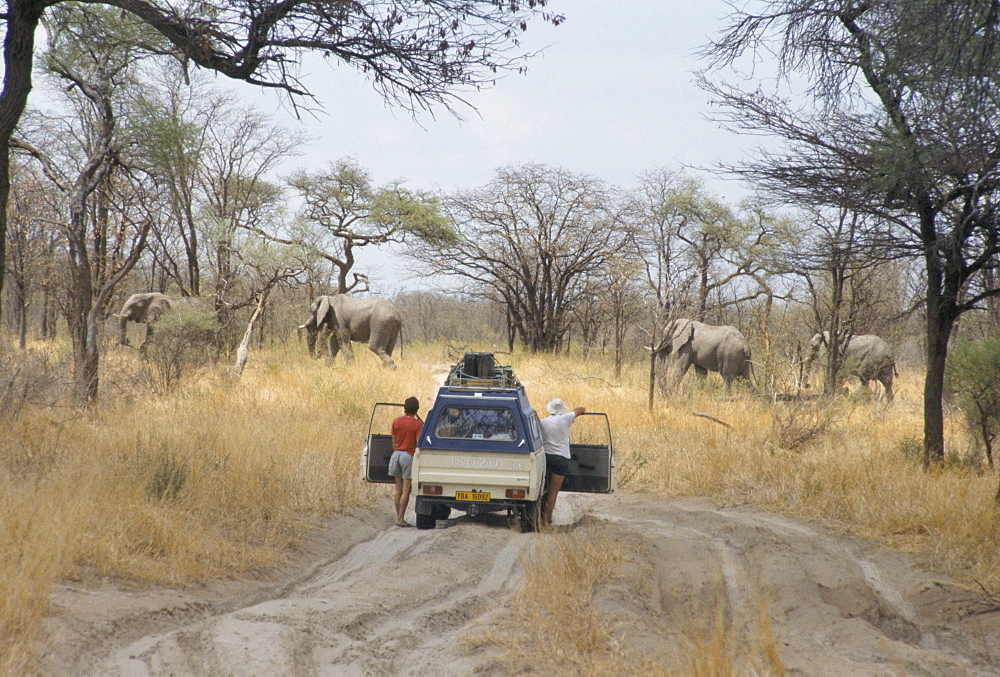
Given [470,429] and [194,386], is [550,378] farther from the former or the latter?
[470,429]

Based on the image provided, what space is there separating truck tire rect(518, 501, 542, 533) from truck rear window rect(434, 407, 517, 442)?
0.72 m

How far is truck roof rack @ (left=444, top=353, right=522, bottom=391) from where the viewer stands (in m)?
8.68

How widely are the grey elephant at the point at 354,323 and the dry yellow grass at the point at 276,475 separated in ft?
17.0

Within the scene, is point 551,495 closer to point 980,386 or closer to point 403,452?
point 403,452

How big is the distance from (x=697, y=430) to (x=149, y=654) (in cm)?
968

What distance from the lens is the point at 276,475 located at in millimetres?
9055

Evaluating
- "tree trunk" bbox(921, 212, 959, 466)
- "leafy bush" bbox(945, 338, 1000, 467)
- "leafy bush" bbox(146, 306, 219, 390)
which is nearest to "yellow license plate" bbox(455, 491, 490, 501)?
"tree trunk" bbox(921, 212, 959, 466)

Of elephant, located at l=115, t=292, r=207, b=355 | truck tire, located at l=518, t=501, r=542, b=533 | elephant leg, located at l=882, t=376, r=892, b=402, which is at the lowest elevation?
truck tire, located at l=518, t=501, r=542, b=533

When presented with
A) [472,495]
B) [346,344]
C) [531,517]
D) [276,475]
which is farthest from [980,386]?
[346,344]

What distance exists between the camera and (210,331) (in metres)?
18.5

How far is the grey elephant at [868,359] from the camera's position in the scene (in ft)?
56.7

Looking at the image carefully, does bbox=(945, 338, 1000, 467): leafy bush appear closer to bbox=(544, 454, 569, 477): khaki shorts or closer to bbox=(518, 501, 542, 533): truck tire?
bbox=(544, 454, 569, 477): khaki shorts

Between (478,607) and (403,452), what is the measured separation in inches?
124

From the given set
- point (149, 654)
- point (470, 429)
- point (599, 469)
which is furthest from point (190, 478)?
point (599, 469)
